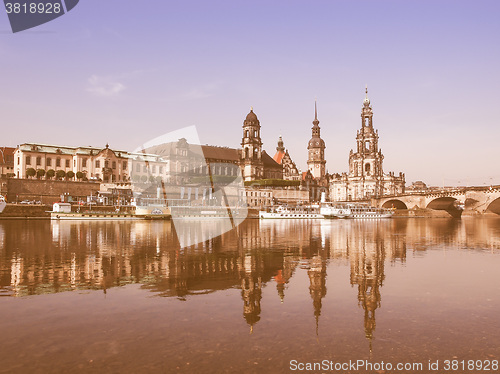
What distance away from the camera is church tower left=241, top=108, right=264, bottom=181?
131 meters

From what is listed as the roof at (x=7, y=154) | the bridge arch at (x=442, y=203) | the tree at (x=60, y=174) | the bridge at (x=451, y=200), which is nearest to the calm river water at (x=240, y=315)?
the tree at (x=60, y=174)

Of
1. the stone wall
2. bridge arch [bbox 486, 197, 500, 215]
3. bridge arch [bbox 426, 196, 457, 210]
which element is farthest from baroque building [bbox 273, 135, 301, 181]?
the stone wall

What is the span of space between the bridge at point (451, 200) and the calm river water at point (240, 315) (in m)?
82.8

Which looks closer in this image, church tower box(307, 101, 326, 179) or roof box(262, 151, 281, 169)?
roof box(262, 151, 281, 169)

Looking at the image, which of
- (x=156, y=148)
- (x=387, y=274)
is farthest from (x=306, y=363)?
(x=156, y=148)

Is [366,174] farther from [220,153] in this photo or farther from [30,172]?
[30,172]

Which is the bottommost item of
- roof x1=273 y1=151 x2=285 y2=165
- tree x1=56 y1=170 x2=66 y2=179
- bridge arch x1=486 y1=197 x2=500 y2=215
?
bridge arch x1=486 y1=197 x2=500 y2=215

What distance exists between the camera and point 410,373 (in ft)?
22.9

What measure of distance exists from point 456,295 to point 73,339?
430 inches

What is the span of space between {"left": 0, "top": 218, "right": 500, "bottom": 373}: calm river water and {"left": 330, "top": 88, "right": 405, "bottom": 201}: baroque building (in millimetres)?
121120

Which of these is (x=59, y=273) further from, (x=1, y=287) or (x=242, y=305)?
(x=242, y=305)

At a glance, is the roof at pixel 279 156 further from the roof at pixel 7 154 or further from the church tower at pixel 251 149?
the roof at pixel 7 154

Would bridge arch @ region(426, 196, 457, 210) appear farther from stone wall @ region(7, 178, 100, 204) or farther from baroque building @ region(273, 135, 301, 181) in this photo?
stone wall @ region(7, 178, 100, 204)

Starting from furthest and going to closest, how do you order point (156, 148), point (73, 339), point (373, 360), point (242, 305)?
point (156, 148) < point (242, 305) < point (73, 339) < point (373, 360)
